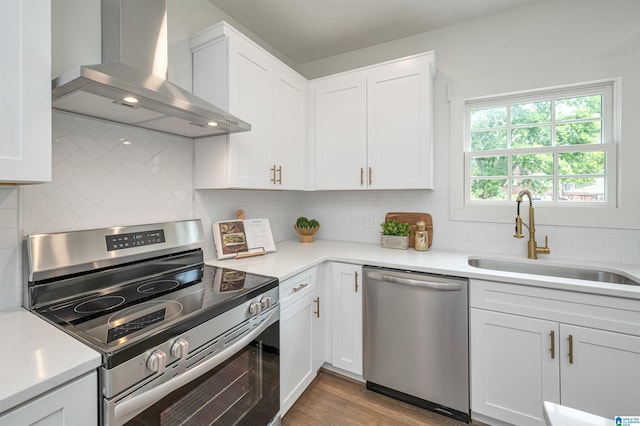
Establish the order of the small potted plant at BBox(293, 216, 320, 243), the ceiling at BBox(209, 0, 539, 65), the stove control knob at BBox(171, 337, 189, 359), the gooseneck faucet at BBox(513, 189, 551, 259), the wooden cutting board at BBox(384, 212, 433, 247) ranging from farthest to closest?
1. the small potted plant at BBox(293, 216, 320, 243)
2. the wooden cutting board at BBox(384, 212, 433, 247)
3. the ceiling at BBox(209, 0, 539, 65)
4. the gooseneck faucet at BBox(513, 189, 551, 259)
5. the stove control knob at BBox(171, 337, 189, 359)

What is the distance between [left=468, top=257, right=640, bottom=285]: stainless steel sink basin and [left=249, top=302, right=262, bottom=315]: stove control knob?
1.54 meters

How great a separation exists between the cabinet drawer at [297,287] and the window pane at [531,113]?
1878 millimetres

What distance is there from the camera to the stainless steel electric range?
880mm

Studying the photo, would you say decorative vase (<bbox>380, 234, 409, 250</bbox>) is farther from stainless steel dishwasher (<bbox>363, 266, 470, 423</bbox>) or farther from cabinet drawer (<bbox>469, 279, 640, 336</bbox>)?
cabinet drawer (<bbox>469, 279, 640, 336</bbox>)

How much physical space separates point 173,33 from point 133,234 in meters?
1.23

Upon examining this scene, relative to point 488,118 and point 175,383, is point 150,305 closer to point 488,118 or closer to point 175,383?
point 175,383

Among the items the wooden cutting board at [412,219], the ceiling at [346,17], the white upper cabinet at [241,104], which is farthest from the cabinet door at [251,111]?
the wooden cutting board at [412,219]

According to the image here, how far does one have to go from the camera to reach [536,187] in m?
2.10

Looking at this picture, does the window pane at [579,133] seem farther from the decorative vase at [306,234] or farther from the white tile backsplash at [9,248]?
the white tile backsplash at [9,248]

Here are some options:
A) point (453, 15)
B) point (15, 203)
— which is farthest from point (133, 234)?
point (453, 15)

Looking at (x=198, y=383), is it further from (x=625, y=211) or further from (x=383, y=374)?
(x=625, y=211)

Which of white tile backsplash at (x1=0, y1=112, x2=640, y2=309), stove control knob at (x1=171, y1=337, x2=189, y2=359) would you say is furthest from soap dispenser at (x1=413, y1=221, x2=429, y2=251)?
stove control knob at (x1=171, y1=337, x2=189, y2=359)

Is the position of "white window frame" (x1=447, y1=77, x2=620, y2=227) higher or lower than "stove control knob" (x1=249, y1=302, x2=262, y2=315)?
higher

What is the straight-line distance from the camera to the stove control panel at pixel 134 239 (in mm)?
1390
